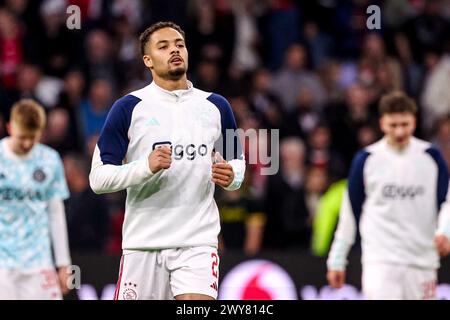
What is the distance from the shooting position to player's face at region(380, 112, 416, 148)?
997 cm

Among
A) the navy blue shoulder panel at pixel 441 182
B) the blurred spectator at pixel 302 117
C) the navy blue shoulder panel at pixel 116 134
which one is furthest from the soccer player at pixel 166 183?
the blurred spectator at pixel 302 117

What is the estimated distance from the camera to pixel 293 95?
1492 cm

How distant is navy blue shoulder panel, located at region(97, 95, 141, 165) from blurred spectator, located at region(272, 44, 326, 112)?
7.26 metres

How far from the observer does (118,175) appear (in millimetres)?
7465

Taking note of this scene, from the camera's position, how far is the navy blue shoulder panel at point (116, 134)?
7.59m

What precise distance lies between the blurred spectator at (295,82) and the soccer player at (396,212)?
471cm

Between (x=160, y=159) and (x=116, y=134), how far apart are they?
416 mm

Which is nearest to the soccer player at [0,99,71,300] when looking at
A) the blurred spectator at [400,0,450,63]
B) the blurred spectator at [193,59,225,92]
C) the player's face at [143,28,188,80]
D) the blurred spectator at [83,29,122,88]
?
the player's face at [143,28,188,80]

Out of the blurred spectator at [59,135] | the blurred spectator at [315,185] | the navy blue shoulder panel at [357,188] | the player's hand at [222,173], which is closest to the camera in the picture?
the player's hand at [222,173]

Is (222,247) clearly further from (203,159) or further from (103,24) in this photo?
(203,159)

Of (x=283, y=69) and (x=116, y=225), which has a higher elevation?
(x=283, y=69)

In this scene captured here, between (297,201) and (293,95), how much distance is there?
7.74 ft

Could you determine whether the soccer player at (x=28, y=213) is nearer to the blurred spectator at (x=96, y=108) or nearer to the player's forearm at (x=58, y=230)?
the player's forearm at (x=58, y=230)

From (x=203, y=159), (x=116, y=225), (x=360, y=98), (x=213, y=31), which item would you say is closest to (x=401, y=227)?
(x=203, y=159)
